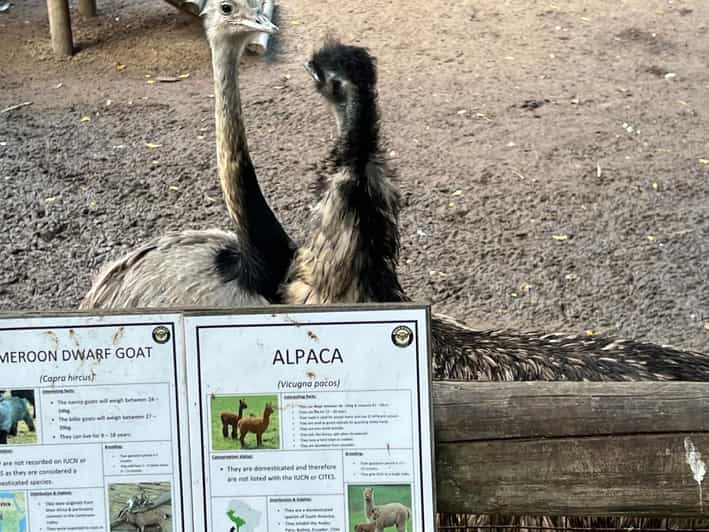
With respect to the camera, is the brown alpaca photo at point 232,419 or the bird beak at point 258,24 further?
the bird beak at point 258,24

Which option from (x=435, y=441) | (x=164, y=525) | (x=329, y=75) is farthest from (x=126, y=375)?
(x=329, y=75)

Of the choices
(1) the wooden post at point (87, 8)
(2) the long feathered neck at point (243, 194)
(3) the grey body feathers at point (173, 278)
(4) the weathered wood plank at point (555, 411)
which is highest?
(1) the wooden post at point (87, 8)

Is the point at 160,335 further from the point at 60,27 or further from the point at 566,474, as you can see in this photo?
the point at 60,27

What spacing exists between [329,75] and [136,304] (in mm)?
1109

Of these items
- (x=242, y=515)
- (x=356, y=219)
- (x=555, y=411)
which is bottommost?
Answer: (x=242, y=515)

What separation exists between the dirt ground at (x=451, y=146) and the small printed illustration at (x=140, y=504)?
10.9 ft

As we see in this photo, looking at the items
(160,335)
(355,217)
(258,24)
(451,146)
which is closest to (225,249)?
(258,24)

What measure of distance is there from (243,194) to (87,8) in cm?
585

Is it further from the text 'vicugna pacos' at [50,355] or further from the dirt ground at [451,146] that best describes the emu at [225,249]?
the text 'vicugna pacos' at [50,355]

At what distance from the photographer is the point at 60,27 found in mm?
8305

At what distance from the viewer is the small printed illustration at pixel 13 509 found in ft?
6.04

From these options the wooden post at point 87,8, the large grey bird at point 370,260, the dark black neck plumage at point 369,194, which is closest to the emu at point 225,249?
the large grey bird at point 370,260

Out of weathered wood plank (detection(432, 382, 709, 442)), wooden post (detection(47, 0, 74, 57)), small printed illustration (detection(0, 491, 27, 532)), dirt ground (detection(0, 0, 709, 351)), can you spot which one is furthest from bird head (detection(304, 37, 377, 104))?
wooden post (detection(47, 0, 74, 57))

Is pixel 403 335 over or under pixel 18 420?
over
